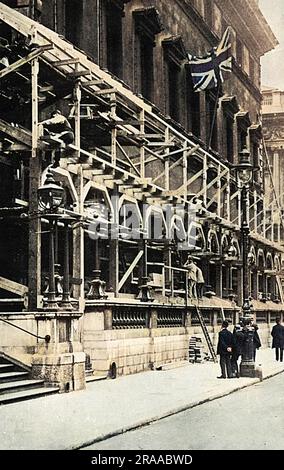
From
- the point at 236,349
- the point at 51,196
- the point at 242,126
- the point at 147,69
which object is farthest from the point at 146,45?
the point at 51,196

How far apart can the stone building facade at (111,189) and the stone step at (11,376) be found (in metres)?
0.35

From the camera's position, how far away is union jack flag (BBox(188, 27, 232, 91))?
34.8m

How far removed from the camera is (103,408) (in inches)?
609

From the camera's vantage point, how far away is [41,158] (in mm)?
19406

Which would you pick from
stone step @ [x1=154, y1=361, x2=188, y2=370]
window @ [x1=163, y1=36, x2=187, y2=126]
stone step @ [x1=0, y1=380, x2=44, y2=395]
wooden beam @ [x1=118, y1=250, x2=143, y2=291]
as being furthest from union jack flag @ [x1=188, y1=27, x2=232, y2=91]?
stone step @ [x1=0, y1=380, x2=44, y2=395]

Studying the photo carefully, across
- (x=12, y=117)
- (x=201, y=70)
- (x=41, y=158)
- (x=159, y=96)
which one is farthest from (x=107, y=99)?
(x=201, y=70)

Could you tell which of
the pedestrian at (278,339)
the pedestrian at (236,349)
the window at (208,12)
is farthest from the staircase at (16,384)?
the window at (208,12)

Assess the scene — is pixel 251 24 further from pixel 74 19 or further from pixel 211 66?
pixel 74 19

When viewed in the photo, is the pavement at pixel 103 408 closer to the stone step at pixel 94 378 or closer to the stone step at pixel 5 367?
the stone step at pixel 94 378

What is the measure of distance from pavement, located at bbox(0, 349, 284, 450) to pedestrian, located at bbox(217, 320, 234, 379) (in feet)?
1.54

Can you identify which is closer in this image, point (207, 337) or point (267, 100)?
point (207, 337)

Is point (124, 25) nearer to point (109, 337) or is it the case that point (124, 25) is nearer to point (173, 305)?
point (173, 305)

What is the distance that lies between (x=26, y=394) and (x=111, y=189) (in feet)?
28.9
